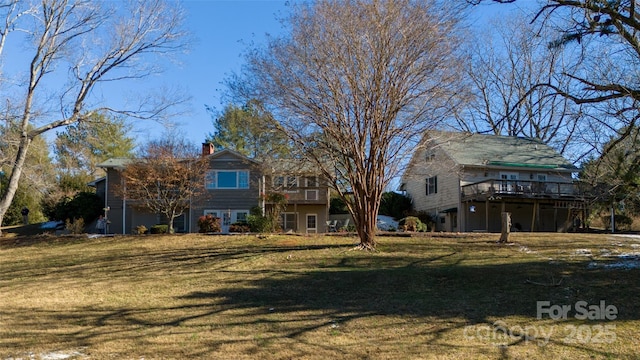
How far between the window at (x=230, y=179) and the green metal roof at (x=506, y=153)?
11885mm

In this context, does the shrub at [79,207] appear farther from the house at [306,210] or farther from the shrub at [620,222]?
the shrub at [620,222]

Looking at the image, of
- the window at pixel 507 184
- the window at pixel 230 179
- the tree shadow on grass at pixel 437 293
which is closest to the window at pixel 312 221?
the window at pixel 230 179

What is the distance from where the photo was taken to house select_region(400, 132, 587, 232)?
3127cm

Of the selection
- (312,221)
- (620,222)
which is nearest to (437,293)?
(312,221)

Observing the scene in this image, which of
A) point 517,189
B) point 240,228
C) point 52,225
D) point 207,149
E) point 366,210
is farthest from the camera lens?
point 52,225

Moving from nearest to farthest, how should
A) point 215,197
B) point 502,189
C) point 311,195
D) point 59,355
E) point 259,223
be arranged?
point 59,355 → point 259,223 → point 215,197 → point 502,189 → point 311,195

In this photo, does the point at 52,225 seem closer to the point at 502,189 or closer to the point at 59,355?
the point at 502,189

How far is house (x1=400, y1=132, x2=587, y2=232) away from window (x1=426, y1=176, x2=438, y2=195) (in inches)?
5.8

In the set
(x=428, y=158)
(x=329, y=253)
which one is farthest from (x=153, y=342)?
(x=428, y=158)

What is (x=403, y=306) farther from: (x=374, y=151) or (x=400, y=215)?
(x=400, y=215)

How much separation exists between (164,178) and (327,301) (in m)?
15.9

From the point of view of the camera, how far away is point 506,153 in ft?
113

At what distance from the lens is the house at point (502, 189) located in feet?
103

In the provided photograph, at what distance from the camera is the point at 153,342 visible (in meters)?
8.29
